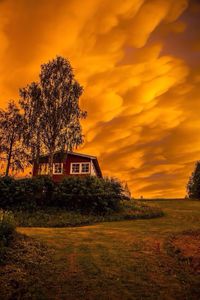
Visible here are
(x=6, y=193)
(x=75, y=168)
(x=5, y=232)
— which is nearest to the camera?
(x=5, y=232)

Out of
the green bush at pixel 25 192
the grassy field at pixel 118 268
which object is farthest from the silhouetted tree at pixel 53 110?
the grassy field at pixel 118 268

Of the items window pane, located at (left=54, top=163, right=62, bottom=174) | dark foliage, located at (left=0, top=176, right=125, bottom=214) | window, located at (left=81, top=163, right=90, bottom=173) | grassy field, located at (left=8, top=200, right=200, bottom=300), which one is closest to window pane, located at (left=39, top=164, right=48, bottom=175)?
window pane, located at (left=54, top=163, right=62, bottom=174)

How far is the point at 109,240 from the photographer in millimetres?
15250

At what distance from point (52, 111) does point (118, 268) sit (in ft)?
89.3

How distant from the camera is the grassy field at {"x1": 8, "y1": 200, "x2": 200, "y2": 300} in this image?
9.26 meters

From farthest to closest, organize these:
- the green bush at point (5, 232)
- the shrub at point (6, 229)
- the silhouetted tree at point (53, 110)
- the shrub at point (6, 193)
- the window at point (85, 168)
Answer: the window at point (85, 168) < the silhouetted tree at point (53, 110) < the shrub at point (6, 193) < the shrub at point (6, 229) < the green bush at point (5, 232)

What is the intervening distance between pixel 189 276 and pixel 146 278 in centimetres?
155

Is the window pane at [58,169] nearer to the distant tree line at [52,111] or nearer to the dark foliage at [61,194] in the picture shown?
the distant tree line at [52,111]

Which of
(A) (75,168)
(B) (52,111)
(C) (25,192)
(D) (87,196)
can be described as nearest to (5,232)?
(D) (87,196)

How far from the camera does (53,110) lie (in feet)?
119

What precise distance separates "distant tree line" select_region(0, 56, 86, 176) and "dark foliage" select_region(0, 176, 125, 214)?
25.0 feet

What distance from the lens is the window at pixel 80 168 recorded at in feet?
150

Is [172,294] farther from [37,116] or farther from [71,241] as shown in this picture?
[37,116]

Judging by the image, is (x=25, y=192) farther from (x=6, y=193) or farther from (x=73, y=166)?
(x=73, y=166)
